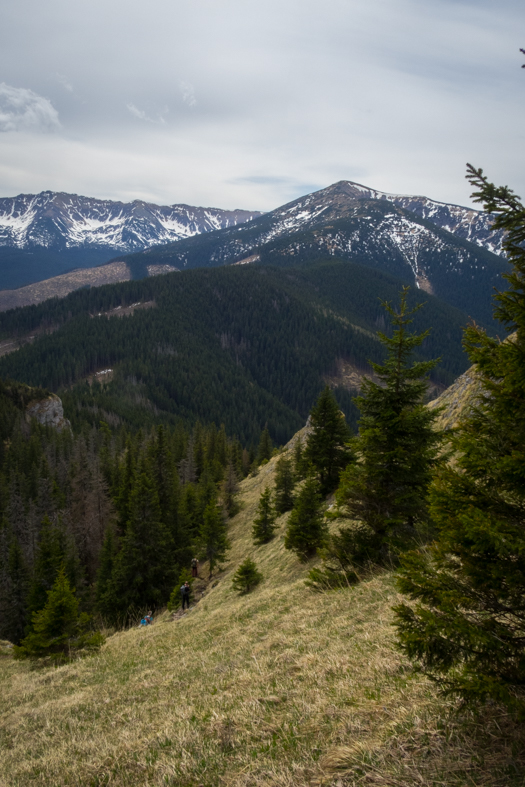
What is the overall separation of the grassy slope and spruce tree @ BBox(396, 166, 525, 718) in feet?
2.52

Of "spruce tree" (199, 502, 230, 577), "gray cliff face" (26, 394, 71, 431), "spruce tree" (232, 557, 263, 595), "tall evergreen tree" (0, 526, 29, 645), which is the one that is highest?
"spruce tree" (232, 557, 263, 595)

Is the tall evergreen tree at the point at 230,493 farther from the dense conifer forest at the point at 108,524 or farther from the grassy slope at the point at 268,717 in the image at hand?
the grassy slope at the point at 268,717

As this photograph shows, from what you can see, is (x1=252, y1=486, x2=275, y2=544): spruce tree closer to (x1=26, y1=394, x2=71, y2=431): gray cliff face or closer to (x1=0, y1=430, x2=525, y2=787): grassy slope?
(x1=0, y1=430, x2=525, y2=787): grassy slope

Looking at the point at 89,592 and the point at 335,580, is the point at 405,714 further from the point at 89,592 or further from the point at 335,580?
the point at 89,592

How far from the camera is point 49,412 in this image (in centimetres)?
10856

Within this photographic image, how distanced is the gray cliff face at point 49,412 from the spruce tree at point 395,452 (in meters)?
108

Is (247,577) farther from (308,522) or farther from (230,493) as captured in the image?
(230,493)

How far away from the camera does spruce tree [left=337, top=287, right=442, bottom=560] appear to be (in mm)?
11438

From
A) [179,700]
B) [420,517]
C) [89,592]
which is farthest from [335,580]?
[89,592]

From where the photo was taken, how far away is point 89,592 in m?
34.3

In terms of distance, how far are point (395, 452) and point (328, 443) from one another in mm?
14040

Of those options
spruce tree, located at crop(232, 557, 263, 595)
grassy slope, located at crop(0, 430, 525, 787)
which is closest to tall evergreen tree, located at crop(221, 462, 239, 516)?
spruce tree, located at crop(232, 557, 263, 595)

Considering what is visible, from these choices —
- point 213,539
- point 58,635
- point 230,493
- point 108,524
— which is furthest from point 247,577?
point 108,524

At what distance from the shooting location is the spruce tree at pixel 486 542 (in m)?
3.62
